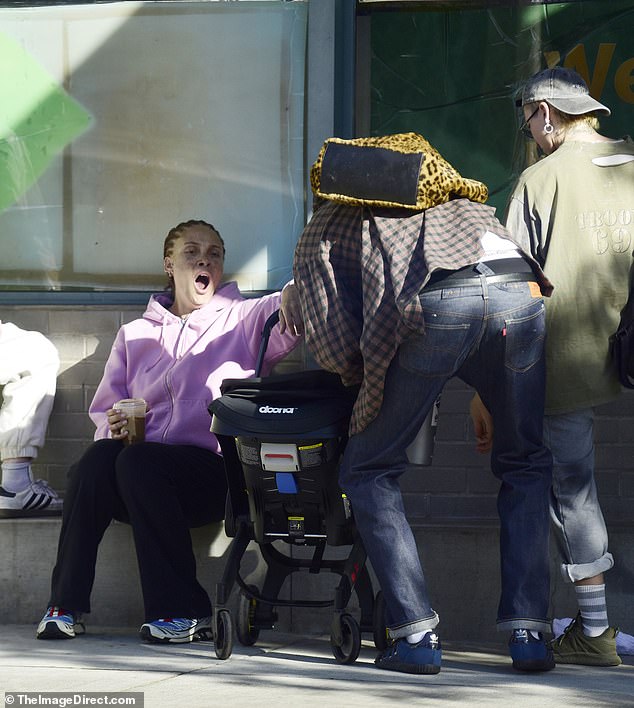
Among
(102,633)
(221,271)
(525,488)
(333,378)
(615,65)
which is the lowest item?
(102,633)

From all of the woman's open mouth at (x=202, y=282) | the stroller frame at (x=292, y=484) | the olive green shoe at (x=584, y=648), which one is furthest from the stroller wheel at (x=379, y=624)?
the woman's open mouth at (x=202, y=282)

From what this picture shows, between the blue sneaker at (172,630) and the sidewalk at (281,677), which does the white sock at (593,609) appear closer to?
the sidewalk at (281,677)

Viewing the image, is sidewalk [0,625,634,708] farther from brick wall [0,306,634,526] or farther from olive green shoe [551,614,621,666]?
brick wall [0,306,634,526]

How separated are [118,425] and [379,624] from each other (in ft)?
4.48

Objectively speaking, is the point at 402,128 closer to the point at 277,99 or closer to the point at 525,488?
the point at 277,99

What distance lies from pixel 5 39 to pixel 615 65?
283 cm

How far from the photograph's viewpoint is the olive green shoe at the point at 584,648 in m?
4.52

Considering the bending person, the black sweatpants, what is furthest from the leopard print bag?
the black sweatpants

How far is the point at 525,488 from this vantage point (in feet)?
14.0

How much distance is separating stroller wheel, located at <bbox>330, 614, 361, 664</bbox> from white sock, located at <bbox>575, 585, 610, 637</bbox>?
0.80m

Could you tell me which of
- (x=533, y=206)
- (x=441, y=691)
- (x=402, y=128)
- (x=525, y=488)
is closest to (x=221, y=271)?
(x=402, y=128)

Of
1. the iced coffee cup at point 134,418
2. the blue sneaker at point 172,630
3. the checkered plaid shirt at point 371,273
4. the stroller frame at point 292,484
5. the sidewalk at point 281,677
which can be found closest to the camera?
the sidewalk at point 281,677

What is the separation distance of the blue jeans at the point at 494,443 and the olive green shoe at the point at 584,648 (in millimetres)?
417

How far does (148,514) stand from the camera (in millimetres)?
4871
